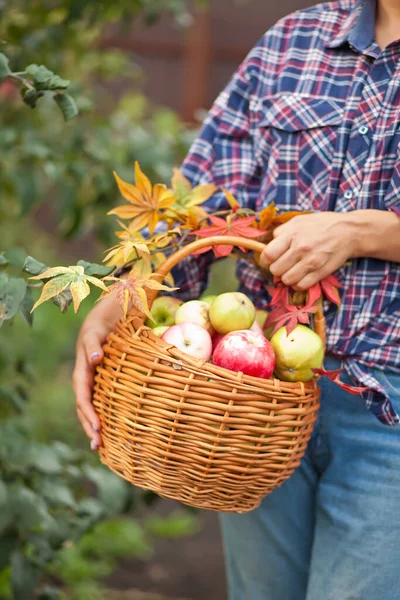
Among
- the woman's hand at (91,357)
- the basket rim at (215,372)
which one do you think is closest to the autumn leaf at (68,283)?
the basket rim at (215,372)

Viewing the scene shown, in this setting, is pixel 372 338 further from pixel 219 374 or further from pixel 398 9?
pixel 398 9

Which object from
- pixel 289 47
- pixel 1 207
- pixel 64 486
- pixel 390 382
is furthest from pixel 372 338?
pixel 1 207

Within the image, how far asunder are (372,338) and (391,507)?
0.30m

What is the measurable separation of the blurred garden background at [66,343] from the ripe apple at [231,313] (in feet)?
0.91

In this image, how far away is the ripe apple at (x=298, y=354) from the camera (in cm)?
127

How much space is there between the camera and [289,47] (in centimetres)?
155

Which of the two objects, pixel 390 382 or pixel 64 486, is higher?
pixel 390 382

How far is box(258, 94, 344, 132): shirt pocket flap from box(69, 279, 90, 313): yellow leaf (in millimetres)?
554

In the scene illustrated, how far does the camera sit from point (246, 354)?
1.21 m

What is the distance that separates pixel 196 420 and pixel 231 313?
0.20 meters

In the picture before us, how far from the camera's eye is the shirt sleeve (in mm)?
1592

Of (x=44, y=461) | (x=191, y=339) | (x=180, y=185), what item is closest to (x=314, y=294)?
(x=191, y=339)

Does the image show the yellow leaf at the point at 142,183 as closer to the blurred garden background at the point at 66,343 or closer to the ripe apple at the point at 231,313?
the blurred garden background at the point at 66,343

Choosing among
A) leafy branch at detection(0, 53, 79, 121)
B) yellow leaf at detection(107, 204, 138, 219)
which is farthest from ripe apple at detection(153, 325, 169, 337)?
leafy branch at detection(0, 53, 79, 121)
